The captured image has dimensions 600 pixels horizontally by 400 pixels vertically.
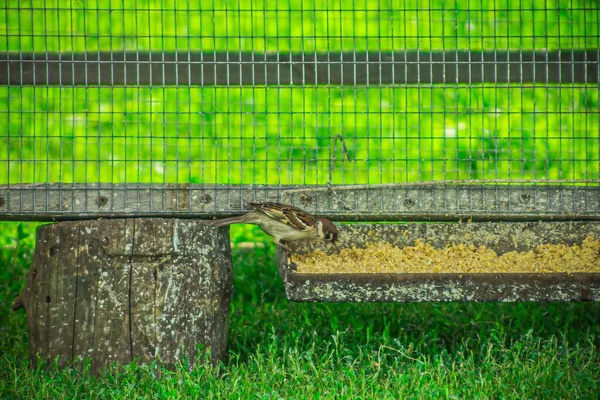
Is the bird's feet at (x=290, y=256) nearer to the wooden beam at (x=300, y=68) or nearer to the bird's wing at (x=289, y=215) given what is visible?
the bird's wing at (x=289, y=215)

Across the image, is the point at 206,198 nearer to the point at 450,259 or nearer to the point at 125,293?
the point at 125,293

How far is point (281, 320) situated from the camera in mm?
6121

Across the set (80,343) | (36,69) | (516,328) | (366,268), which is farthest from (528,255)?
(36,69)

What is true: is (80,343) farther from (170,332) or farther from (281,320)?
(281,320)

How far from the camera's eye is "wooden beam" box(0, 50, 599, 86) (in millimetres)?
5605

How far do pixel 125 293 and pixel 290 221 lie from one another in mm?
1110

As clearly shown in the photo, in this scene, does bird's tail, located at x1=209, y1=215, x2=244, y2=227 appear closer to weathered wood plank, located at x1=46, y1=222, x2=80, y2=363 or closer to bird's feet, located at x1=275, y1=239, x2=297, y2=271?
bird's feet, located at x1=275, y1=239, x2=297, y2=271

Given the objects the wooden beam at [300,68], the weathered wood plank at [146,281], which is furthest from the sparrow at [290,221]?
the wooden beam at [300,68]

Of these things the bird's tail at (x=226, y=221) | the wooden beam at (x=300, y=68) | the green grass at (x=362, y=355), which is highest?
the wooden beam at (x=300, y=68)

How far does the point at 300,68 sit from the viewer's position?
5781mm

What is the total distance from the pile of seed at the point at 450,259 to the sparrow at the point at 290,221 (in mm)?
144

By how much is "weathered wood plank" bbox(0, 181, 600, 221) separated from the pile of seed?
24 centimetres

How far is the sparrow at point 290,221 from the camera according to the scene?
5.34 meters

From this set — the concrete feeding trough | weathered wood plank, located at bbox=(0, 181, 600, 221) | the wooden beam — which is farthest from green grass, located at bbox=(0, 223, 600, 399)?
the wooden beam
